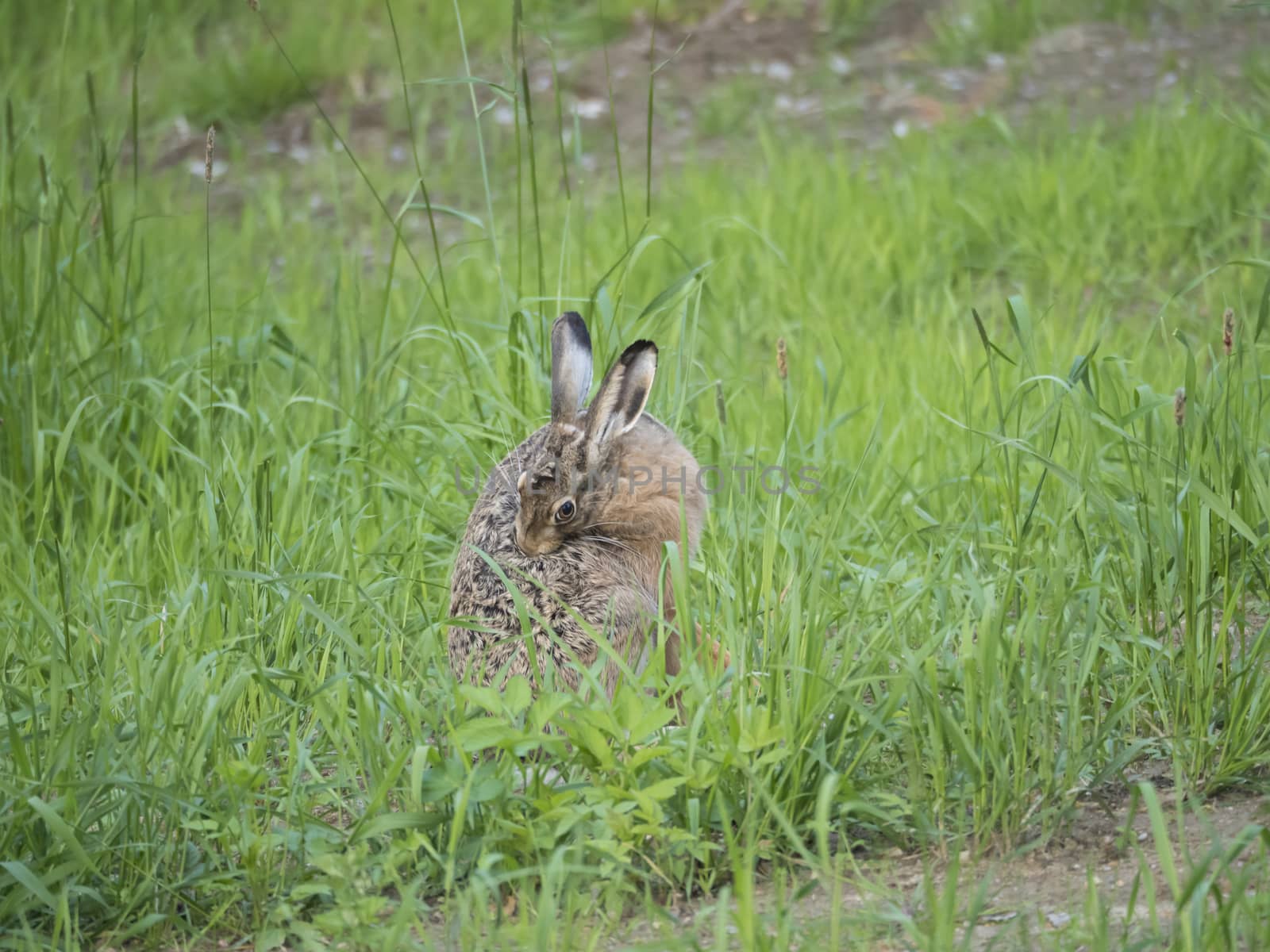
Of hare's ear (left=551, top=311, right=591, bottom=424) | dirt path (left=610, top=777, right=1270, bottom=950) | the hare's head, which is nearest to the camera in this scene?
dirt path (left=610, top=777, right=1270, bottom=950)

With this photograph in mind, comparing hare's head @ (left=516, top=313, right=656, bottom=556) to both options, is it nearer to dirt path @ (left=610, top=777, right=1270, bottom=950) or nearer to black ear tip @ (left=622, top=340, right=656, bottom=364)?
black ear tip @ (left=622, top=340, right=656, bottom=364)

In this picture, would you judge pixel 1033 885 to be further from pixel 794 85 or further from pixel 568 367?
pixel 794 85

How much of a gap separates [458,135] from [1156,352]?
5.04 meters

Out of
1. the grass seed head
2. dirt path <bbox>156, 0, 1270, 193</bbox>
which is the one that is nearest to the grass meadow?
the grass seed head

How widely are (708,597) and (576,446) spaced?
2.45ft

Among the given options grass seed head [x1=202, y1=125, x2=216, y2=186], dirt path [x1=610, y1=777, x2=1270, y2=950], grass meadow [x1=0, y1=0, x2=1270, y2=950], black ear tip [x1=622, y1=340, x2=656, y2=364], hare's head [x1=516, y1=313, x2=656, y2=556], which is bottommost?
dirt path [x1=610, y1=777, x2=1270, y2=950]

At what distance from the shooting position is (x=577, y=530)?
3.90 meters

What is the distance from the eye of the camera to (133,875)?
287cm

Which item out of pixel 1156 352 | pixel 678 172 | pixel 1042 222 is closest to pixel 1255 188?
pixel 1042 222

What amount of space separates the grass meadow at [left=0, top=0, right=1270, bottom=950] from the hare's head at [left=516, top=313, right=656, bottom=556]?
36 cm

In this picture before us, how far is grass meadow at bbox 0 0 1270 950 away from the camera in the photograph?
2830 millimetres

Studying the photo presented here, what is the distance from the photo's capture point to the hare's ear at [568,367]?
400 cm

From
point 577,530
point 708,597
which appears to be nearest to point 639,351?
point 577,530

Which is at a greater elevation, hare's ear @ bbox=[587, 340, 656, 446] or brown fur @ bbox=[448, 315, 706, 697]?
hare's ear @ bbox=[587, 340, 656, 446]
